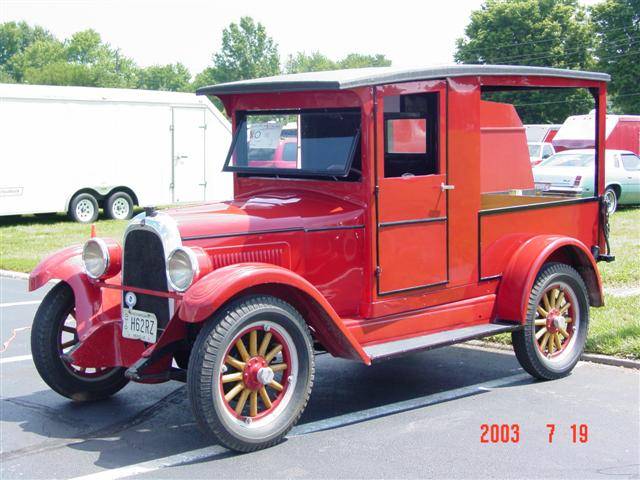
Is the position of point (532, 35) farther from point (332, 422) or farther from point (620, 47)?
point (332, 422)

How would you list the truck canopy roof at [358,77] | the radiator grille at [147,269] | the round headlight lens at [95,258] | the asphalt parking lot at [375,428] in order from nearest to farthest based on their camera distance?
the asphalt parking lot at [375,428] < the radiator grille at [147,269] < the truck canopy roof at [358,77] < the round headlight lens at [95,258]

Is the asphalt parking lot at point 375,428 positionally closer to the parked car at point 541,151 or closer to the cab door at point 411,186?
the cab door at point 411,186

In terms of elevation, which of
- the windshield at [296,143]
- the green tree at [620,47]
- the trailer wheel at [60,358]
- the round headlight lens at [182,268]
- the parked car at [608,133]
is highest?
the green tree at [620,47]

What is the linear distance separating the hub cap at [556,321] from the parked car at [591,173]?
39.1 ft

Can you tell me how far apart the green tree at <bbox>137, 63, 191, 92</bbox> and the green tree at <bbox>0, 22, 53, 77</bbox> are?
15.9 metres

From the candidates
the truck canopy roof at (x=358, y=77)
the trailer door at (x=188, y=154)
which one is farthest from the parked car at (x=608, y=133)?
the truck canopy roof at (x=358, y=77)

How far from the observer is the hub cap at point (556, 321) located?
651 cm

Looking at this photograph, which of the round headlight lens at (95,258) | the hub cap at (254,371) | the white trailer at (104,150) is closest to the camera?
the hub cap at (254,371)

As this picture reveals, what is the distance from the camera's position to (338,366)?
7000mm

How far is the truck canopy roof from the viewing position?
545cm

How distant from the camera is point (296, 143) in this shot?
20.3ft

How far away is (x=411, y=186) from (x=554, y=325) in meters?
1.68

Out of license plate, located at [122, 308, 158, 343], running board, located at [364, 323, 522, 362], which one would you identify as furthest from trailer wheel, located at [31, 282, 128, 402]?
running board, located at [364, 323, 522, 362]

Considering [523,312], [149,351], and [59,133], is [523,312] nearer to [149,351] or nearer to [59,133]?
[149,351]
